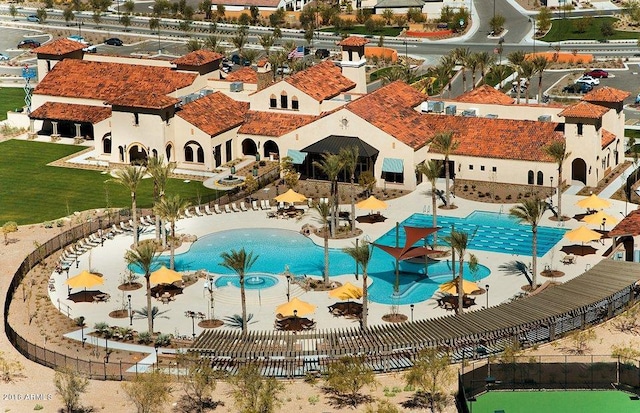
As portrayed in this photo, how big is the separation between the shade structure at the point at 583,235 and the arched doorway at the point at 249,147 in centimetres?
3411

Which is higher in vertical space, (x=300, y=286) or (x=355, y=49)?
(x=355, y=49)

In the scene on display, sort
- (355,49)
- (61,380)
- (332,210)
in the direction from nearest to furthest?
(61,380)
(332,210)
(355,49)

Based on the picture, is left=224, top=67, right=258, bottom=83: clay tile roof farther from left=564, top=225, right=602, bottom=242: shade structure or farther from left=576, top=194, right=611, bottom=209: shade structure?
left=564, top=225, right=602, bottom=242: shade structure

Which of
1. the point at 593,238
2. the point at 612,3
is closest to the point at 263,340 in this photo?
the point at 593,238

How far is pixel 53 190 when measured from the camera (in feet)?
336

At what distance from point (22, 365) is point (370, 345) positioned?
17968mm

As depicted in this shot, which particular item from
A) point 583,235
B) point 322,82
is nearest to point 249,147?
point 322,82

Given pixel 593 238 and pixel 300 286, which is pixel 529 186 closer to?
pixel 593 238

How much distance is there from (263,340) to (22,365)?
12.5m

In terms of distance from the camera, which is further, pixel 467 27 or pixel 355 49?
pixel 467 27

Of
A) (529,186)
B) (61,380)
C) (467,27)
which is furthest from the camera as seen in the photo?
(467,27)

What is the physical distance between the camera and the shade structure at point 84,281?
78562 mm

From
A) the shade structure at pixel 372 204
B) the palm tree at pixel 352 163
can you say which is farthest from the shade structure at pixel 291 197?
the shade structure at pixel 372 204

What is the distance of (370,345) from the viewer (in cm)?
6862
